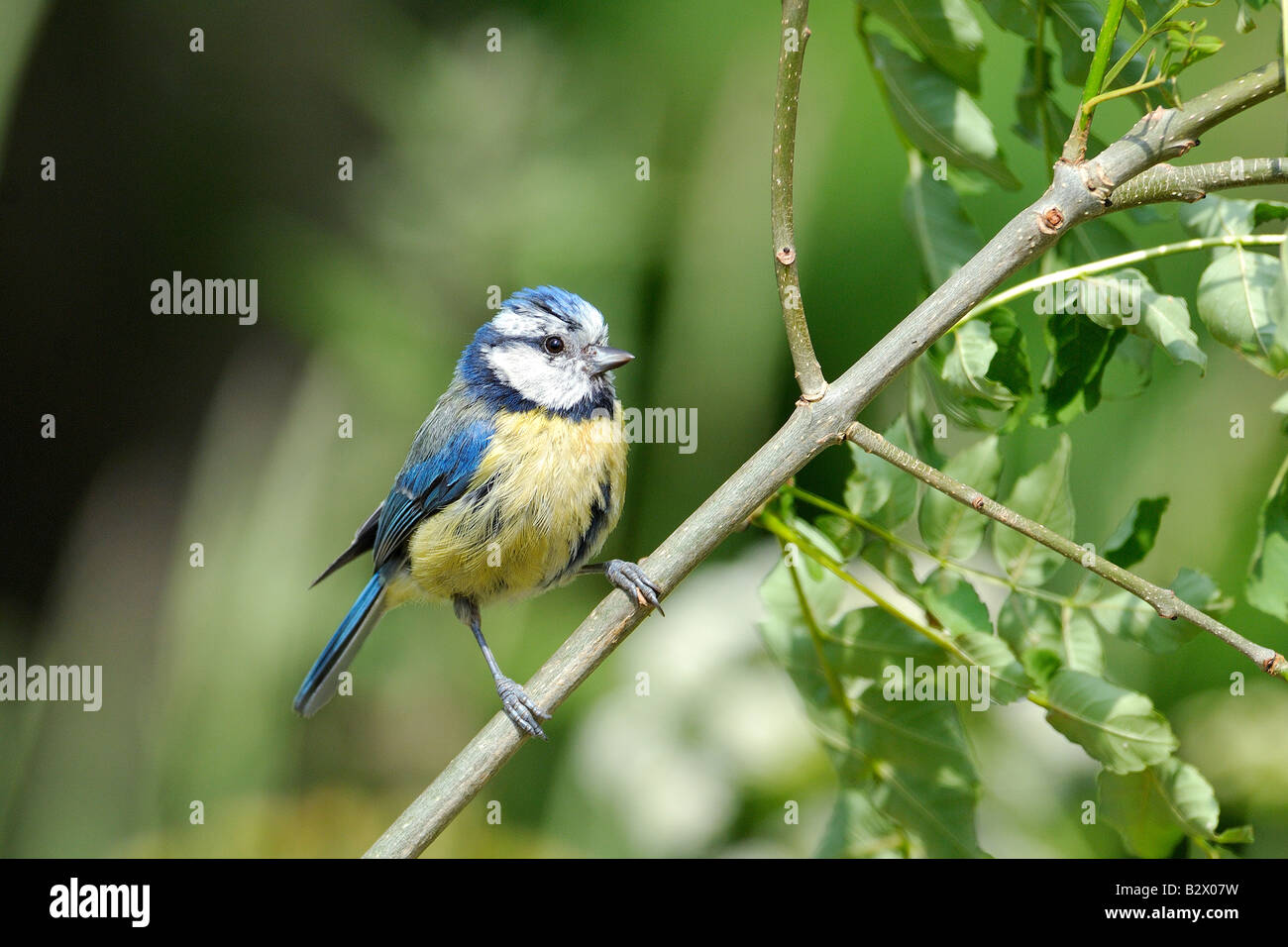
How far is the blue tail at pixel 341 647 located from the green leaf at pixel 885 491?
154 centimetres

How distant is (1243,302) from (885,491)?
61 centimetres

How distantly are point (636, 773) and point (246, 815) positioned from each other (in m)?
1.43

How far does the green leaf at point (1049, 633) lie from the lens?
173cm

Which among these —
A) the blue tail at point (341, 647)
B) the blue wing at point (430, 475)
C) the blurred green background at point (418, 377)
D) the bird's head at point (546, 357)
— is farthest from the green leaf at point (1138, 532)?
the blue tail at point (341, 647)

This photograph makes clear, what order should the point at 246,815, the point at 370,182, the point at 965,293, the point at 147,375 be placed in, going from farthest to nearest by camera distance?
the point at 147,375 → the point at 370,182 → the point at 246,815 → the point at 965,293

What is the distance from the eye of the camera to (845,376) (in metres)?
1.55

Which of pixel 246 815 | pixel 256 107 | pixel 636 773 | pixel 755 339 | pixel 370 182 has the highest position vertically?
pixel 256 107

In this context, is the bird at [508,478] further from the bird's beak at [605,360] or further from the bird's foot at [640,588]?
the bird's foot at [640,588]

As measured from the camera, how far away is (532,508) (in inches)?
98.7

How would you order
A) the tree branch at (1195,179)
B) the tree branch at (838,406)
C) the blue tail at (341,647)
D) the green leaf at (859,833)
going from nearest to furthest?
1. the tree branch at (1195,179)
2. the tree branch at (838,406)
3. the green leaf at (859,833)
4. the blue tail at (341,647)

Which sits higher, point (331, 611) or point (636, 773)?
point (331, 611)

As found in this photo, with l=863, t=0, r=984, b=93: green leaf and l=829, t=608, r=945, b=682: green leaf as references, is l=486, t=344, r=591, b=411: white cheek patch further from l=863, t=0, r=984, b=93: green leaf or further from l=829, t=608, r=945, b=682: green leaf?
l=863, t=0, r=984, b=93: green leaf
